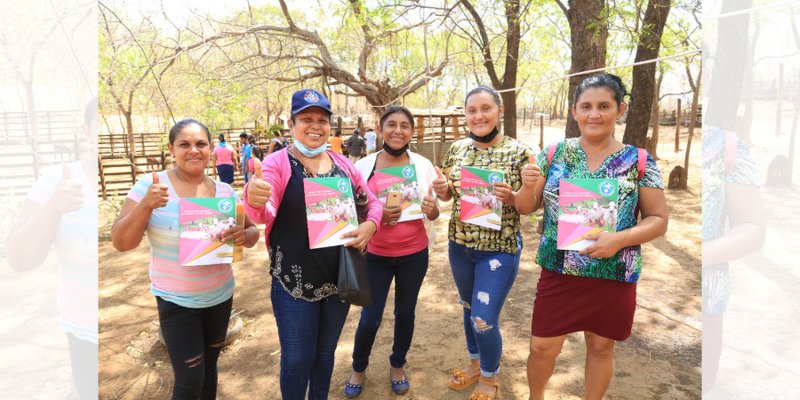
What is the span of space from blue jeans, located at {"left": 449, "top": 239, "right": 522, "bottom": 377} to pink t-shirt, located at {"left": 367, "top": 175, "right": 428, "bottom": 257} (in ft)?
0.91

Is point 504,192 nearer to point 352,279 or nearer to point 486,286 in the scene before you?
point 486,286

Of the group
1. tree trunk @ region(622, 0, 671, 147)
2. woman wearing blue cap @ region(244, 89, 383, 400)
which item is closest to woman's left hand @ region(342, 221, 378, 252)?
woman wearing blue cap @ region(244, 89, 383, 400)

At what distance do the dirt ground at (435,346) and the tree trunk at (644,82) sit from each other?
112 inches

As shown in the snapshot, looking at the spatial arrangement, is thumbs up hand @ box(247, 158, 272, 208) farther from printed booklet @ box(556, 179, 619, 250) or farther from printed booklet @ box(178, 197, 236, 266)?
printed booklet @ box(556, 179, 619, 250)

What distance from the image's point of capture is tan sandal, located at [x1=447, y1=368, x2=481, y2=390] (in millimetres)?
3188

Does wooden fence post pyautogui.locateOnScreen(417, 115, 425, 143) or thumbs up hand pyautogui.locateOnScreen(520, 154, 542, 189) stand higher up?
wooden fence post pyautogui.locateOnScreen(417, 115, 425, 143)

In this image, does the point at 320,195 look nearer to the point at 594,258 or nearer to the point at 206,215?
the point at 206,215

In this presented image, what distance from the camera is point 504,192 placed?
2.55 m

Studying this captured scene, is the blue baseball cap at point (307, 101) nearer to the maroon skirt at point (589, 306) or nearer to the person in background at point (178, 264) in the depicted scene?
the person in background at point (178, 264)

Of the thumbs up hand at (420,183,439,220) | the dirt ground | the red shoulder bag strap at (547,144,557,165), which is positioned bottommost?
the dirt ground

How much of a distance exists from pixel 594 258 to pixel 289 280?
59.7 inches

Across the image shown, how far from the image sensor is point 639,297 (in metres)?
4.83

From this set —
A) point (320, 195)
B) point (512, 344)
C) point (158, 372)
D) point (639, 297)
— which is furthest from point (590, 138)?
point (158, 372)

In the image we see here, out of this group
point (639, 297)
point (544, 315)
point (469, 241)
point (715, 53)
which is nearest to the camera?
point (715, 53)
